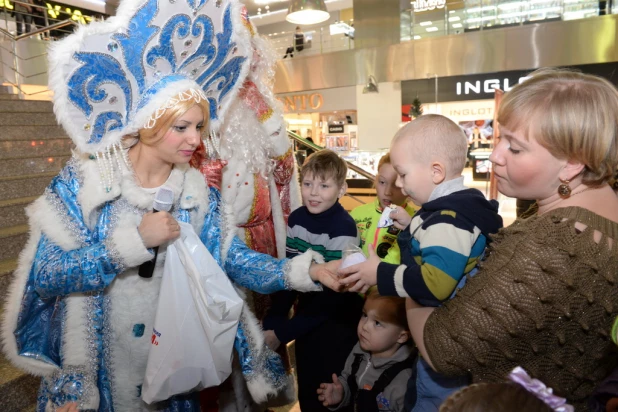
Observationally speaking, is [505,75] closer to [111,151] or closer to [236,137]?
[236,137]

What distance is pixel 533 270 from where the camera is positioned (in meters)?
0.93

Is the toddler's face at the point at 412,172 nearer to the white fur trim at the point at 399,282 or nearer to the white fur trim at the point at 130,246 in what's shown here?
the white fur trim at the point at 399,282

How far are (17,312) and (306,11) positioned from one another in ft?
22.1

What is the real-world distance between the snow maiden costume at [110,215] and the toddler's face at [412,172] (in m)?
0.45

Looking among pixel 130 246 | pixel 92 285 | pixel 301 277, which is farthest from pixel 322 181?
pixel 92 285

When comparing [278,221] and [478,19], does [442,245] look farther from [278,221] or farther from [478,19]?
[478,19]

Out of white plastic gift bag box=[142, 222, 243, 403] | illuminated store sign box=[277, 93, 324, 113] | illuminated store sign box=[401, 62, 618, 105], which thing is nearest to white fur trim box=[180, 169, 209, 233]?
white plastic gift bag box=[142, 222, 243, 403]

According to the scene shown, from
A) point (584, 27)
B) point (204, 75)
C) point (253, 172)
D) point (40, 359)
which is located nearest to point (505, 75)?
point (584, 27)

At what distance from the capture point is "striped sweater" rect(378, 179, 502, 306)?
3.80 ft

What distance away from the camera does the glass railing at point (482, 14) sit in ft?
28.6

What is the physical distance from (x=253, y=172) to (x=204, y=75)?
82 cm

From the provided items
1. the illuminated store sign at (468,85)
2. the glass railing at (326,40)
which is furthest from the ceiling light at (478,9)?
the glass railing at (326,40)

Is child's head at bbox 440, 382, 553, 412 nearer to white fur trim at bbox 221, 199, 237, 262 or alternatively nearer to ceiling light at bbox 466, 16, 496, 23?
white fur trim at bbox 221, 199, 237, 262

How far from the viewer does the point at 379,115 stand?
36.8 feet
